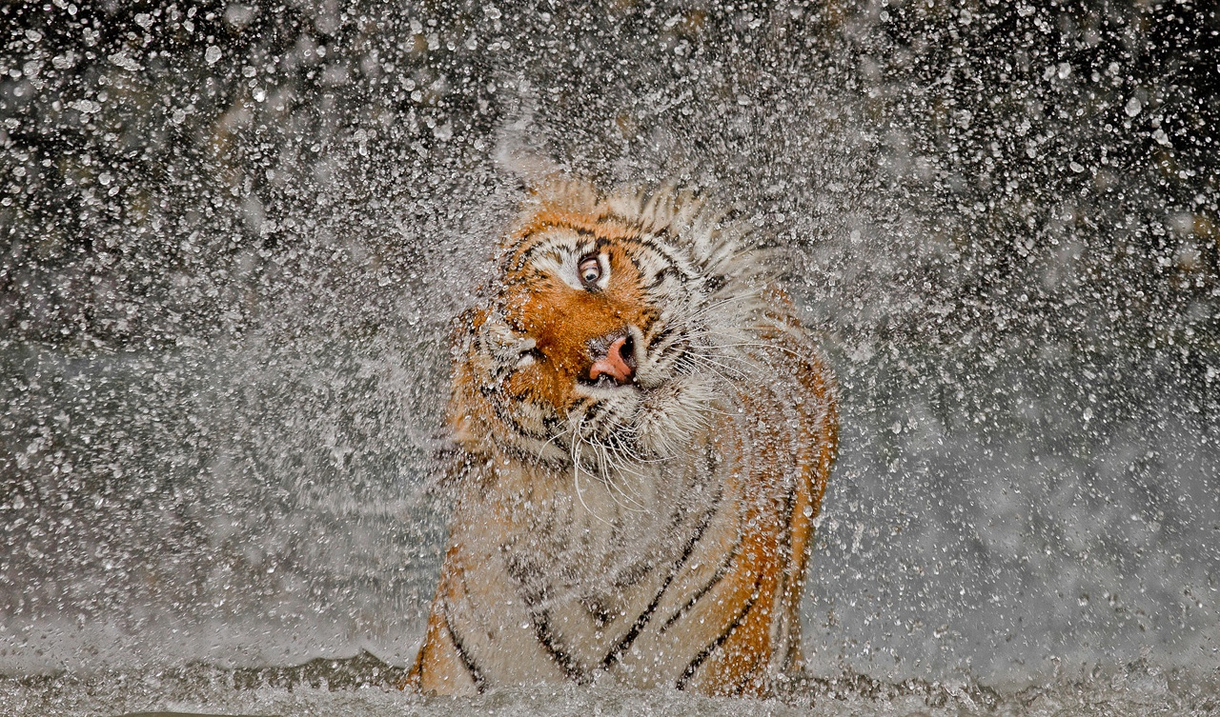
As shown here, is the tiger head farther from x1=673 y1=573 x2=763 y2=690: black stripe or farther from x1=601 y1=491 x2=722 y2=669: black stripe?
x1=673 y1=573 x2=763 y2=690: black stripe

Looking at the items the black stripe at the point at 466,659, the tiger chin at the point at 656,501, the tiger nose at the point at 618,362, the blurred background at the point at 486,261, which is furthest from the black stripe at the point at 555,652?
the tiger nose at the point at 618,362

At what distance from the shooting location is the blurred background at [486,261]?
1.94m

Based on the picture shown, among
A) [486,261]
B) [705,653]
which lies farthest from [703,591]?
[486,261]

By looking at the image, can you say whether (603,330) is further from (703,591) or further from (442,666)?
(442,666)

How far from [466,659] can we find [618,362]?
0.72m

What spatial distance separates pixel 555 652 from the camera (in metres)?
1.87

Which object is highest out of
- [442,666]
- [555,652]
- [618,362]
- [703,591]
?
[618,362]

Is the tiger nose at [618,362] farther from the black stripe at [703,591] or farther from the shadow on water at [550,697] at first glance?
the shadow on water at [550,697]

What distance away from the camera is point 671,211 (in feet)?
6.41

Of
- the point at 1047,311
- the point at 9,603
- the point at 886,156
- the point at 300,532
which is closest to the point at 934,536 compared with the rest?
the point at 1047,311

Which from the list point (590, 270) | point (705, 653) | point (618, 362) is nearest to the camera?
point (618, 362)

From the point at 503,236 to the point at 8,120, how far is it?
1.07m

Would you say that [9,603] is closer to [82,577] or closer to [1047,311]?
[82,577]

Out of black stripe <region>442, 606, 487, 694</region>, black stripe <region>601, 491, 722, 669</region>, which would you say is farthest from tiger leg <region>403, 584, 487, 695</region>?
black stripe <region>601, 491, 722, 669</region>
